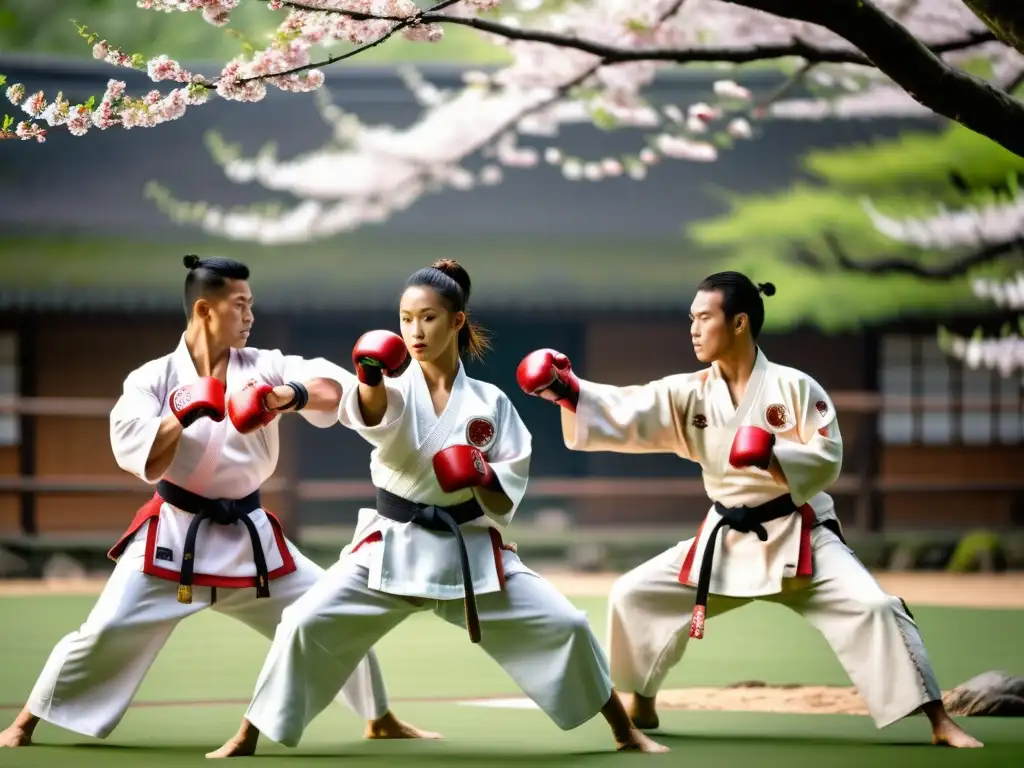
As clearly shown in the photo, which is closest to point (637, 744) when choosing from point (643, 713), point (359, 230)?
point (643, 713)

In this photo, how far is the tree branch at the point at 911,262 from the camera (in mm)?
13016

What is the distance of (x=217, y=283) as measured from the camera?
493 centimetres

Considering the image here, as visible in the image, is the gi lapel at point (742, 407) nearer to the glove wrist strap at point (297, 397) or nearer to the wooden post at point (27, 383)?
the glove wrist strap at point (297, 397)

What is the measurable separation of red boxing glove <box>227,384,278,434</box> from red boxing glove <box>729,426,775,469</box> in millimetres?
1425

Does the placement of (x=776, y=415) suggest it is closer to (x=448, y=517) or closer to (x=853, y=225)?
(x=448, y=517)

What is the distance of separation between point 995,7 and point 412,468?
216 cm

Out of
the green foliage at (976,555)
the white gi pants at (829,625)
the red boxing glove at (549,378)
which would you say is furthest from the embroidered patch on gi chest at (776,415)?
the green foliage at (976,555)

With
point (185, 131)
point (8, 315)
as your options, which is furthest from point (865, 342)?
point (8, 315)

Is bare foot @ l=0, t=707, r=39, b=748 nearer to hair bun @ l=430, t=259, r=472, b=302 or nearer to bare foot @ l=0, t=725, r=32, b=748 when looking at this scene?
bare foot @ l=0, t=725, r=32, b=748

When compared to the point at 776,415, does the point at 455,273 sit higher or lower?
higher

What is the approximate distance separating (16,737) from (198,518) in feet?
2.87

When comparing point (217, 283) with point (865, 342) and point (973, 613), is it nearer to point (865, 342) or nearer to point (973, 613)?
point (973, 613)

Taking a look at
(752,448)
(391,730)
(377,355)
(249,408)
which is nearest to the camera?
(377,355)

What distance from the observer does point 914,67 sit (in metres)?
4.72
